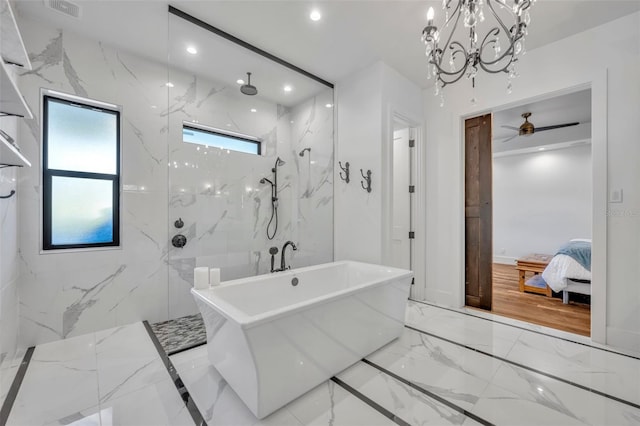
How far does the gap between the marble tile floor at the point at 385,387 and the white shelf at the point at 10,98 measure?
1.68 meters

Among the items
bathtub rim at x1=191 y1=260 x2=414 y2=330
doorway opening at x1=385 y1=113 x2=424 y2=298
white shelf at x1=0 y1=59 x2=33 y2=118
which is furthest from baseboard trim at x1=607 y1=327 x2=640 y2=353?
white shelf at x1=0 y1=59 x2=33 y2=118

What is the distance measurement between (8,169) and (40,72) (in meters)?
0.94

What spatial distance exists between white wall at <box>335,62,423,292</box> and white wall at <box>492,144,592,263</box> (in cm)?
404

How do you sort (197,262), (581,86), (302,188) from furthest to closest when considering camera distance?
(302,188)
(197,262)
(581,86)

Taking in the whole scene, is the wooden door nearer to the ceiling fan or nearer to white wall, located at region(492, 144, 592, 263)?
the ceiling fan

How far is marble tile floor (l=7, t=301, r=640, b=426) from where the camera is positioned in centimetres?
152

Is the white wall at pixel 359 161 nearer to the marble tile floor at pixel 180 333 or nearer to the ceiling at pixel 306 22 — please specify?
the ceiling at pixel 306 22

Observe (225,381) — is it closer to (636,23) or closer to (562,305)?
(562,305)

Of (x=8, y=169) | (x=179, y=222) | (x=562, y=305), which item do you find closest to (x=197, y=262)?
(x=179, y=222)

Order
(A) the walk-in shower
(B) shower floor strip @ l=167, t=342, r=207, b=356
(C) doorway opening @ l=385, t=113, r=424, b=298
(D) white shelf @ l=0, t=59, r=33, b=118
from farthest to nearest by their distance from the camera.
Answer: (C) doorway opening @ l=385, t=113, r=424, b=298
(A) the walk-in shower
(B) shower floor strip @ l=167, t=342, r=207, b=356
(D) white shelf @ l=0, t=59, r=33, b=118

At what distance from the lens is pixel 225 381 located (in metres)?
1.82

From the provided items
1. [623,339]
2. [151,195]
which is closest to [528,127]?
[623,339]

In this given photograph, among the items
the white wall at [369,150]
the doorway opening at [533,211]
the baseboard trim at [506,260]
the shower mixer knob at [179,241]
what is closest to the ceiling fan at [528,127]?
the doorway opening at [533,211]

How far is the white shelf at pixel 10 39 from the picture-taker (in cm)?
125
